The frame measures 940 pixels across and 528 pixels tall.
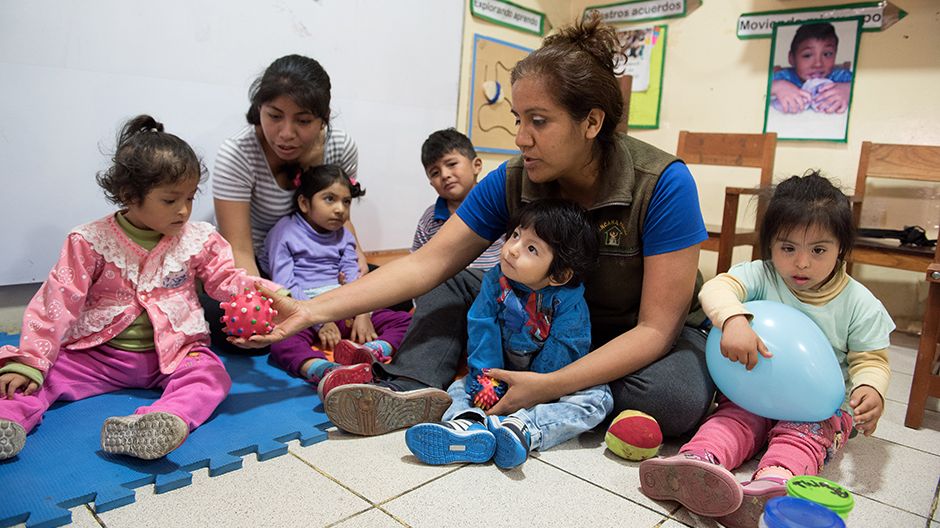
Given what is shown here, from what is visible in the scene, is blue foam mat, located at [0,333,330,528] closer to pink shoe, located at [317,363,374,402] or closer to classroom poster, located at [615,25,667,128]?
pink shoe, located at [317,363,374,402]

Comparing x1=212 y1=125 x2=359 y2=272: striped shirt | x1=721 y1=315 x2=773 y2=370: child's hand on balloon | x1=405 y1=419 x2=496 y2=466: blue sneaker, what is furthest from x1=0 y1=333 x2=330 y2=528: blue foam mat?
x1=721 y1=315 x2=773 y2=370: child's hand on balloon

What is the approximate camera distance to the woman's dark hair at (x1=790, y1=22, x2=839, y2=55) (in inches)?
Result: 122

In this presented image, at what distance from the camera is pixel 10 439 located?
1.21 m

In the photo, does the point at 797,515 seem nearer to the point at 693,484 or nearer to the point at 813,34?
the point at 693,484

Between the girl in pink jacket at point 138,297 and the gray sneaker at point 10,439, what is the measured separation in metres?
0.13

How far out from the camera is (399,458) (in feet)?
4.43

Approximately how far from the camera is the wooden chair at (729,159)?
8.93ft

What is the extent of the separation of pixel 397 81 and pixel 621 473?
226cm

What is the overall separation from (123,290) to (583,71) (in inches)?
48.7

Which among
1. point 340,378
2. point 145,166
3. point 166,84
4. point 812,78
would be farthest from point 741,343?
point 812,78

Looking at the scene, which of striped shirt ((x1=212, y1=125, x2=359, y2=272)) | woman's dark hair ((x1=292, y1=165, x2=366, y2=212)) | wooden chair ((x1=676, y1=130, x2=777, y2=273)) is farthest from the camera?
wooden chair ((x1=676, y1=130, x2=777, y2=273))

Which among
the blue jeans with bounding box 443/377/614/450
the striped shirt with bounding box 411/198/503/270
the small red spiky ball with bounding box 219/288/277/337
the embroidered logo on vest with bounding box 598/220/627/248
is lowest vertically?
the blue jeans with bounding box 443/377/614/450

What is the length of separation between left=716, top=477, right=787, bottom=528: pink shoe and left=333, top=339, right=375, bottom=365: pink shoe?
2.97 feet

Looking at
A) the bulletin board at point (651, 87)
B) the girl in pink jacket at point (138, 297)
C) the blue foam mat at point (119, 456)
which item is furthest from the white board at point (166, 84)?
the bulletin board at point (651, 87)
